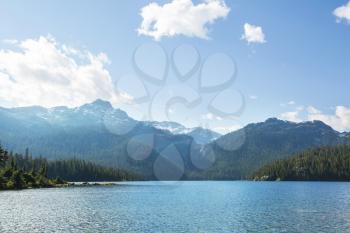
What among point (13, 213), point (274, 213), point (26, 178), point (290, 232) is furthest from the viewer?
point (26, 178)

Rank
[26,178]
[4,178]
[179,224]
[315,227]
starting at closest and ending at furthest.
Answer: [315,227]
[179,224]
[4,178]
[26,178]

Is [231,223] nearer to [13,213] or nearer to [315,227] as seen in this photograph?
[315,227]

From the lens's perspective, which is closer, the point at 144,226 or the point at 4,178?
the point at 144,226

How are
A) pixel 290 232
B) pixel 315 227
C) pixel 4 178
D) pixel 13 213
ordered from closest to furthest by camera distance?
pixel 290 232, pixel 315 227, pixel 13 213, pixel 4 178

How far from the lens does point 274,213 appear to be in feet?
296

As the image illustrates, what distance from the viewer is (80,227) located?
67.1 m

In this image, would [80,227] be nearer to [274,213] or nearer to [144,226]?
[144,226]

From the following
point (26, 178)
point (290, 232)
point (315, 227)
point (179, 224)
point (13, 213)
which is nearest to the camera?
point (290, 232)

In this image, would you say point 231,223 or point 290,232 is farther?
point 231,223

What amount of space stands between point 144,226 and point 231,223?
16474 mm

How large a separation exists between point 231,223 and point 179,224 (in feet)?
32.2

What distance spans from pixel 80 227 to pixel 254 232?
94.7 feet

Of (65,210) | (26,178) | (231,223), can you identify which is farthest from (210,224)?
(26,178)

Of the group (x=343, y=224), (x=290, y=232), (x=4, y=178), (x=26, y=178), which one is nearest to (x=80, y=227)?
(x=290, y=232)
